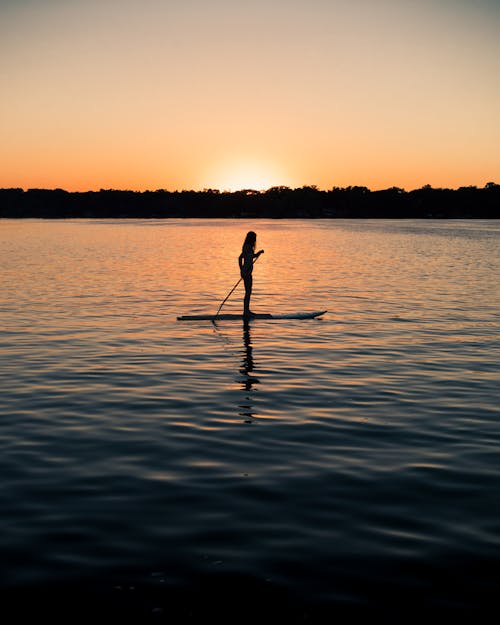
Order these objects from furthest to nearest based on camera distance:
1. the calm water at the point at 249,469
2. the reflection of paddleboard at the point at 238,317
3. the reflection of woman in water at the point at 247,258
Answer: the reflection of paddleboard at the point at 238,317, the reflection of woman in water at the point at 247,258, the calm water at the point at 249,469

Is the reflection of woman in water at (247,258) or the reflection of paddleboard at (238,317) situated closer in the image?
the reflection of woman in water at (247,258)

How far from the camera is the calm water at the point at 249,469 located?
5.78 m

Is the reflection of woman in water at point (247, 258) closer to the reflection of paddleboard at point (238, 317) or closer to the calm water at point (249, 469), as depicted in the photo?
the reflection of paddleboard at point (238, 317)

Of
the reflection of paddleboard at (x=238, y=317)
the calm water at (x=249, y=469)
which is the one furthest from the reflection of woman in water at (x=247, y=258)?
the calm water at (x=249, y=469)

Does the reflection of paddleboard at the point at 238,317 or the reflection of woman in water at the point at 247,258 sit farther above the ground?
the reflection of woman in water at the point at 247,258

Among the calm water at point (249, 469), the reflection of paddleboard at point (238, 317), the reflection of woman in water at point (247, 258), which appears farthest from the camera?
the reflection of paddleboard at point (238, 317)

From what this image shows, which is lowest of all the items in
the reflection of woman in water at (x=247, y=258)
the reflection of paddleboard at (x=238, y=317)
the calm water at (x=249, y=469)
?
the reflection of paddleboard at (x=238, y=317)

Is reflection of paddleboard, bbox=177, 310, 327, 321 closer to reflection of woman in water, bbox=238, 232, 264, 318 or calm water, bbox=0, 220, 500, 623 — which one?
reflection of woman in water, bbox=238, 232, 264, 318

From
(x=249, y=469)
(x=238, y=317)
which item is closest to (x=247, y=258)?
(x=238, y=317)

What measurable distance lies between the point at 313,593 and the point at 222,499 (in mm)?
2117

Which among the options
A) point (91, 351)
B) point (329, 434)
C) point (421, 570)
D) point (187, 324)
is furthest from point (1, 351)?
point (421, 570)

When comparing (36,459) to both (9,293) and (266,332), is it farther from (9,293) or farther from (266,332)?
(9,293)

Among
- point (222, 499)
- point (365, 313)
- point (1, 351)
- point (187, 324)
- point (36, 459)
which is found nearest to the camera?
point (222, 499)

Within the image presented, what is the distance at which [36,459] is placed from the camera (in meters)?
8.95
